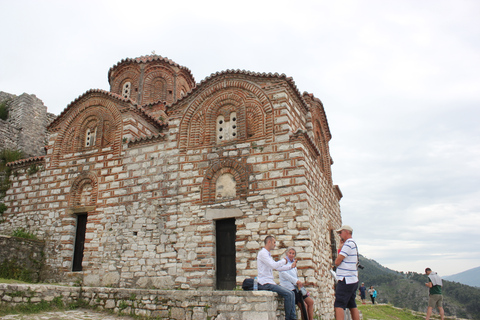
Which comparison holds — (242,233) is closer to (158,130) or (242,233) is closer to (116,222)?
(116,222)

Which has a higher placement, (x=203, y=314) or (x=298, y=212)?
(x=298, y=212)

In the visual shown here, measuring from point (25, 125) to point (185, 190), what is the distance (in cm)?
1057

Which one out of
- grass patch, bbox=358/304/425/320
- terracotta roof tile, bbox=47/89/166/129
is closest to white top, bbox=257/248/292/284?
terracotta roof tile, bbox=47/89/166/129

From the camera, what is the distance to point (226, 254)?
8.70m

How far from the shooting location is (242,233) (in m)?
8.40

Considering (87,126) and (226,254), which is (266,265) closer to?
(226,254)

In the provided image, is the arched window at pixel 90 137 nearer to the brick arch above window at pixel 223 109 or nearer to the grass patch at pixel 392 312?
the brick arch above window at pixel 223 109

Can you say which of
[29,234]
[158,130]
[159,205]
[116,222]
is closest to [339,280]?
[159,205]

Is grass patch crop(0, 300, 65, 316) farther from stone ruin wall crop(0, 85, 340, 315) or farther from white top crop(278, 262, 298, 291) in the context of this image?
white top crop(278, 262, 298, 291)

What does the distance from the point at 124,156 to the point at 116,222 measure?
201 cm

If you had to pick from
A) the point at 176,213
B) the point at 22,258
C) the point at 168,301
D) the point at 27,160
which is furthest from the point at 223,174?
the point at 27,160

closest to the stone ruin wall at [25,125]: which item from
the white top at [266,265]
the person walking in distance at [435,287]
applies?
the white top at [266,265]

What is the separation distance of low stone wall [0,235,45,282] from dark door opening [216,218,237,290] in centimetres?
590

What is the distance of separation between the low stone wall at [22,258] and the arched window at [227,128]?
6.64 meters
